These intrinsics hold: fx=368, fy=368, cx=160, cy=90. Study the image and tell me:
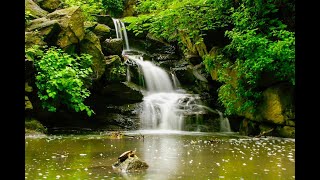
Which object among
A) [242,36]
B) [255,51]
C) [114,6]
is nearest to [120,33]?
[114,6]

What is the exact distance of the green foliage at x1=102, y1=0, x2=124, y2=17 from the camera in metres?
33.0

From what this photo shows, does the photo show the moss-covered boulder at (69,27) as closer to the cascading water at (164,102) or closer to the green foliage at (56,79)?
the green foliage at (56,79)

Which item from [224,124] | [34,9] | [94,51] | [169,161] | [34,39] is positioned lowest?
[169,161]

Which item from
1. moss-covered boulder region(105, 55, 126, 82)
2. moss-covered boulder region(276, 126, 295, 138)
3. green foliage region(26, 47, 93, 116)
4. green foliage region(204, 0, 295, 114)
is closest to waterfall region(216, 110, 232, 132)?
green foliage region(204, 0, 295, 114)

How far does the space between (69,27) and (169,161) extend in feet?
33.5

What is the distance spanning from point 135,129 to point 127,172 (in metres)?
11.6

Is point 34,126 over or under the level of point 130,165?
over

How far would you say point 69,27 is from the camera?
55.2ft

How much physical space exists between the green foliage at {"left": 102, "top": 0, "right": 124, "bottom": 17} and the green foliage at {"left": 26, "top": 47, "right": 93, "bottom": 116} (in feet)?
58.1

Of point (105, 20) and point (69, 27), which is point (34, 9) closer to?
point (69, 27)

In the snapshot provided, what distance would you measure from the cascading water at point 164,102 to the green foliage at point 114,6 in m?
9.21

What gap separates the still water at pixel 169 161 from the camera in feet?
23.0
